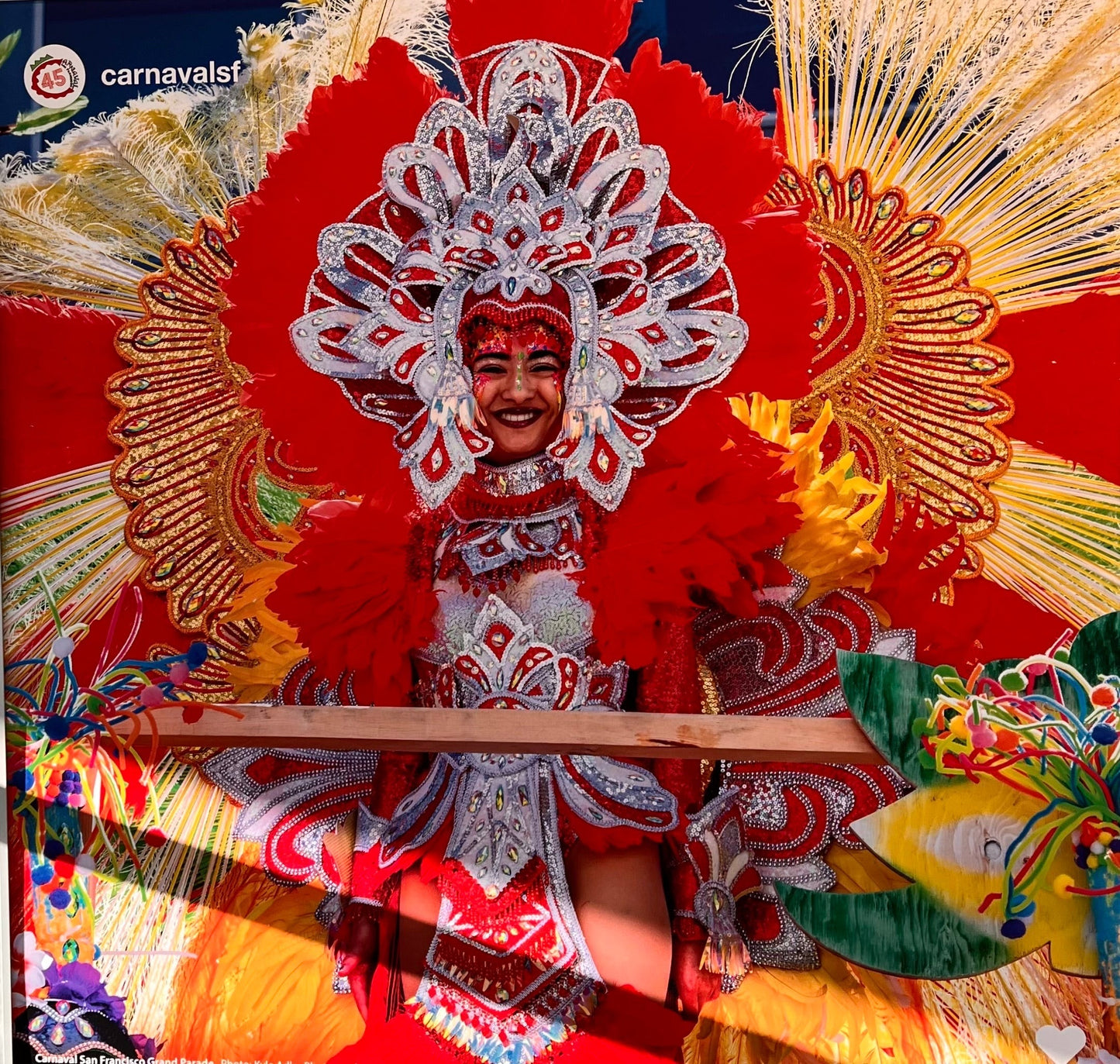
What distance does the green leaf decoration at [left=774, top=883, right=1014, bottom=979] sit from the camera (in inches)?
106

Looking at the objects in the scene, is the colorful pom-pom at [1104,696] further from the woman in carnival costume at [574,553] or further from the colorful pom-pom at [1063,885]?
the colorful pom-pom at [1063,885]

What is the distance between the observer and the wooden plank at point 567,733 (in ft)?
9.03

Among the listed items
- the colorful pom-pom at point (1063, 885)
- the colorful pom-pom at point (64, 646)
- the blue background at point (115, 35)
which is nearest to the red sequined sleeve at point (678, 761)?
the colorful pom-pom at point (1063, 885)

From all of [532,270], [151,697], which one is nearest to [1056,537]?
[532,270]

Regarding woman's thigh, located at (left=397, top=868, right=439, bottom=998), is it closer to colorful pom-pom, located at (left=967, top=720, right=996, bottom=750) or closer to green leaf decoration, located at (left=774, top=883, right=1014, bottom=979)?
green leaf decoration, located at (left=774, top=883, right=1014, bottom=979)

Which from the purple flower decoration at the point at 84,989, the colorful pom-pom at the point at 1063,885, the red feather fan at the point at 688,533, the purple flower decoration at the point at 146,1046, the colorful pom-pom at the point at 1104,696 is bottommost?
the purple flower decoration at the point at 146,1046

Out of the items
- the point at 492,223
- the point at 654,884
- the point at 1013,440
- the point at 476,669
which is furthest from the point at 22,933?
the point at 1013,440

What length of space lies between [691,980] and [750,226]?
1.53 metres

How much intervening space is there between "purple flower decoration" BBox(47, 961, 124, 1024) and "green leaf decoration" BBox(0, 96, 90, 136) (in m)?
1.85

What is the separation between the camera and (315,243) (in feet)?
9.64

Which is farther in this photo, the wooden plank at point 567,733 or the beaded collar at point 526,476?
the beaded collar at point 526,476

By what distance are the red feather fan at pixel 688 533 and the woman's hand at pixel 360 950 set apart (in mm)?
736

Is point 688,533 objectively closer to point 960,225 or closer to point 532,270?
point 532,270

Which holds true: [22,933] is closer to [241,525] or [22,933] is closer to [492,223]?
[241,525]
